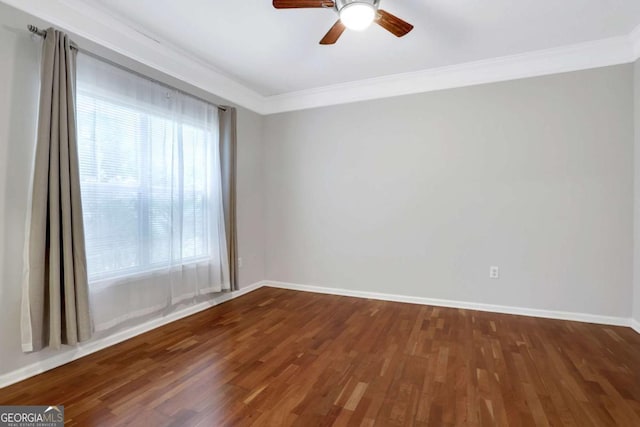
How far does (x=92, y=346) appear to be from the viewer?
7.88 feet

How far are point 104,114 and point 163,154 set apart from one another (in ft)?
1.85

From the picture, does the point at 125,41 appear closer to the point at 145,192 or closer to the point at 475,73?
the point at 145,192

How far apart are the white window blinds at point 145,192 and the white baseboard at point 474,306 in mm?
1283

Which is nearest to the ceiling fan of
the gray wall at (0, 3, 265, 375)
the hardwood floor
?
the gray wall at (0, 3, 265, 375)

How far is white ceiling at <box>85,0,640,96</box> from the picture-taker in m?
2.30

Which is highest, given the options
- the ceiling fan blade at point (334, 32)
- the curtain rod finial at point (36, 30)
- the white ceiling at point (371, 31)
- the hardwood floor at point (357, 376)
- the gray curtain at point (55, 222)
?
the white ceiling at point (371, 31)

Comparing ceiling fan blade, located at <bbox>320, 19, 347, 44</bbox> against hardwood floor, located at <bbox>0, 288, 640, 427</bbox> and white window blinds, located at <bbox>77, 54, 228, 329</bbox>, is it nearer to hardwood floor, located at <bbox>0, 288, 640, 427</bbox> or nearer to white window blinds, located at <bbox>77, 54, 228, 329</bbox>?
white window blinds, located at <bbox>77, 54, 228, 329</bbox>

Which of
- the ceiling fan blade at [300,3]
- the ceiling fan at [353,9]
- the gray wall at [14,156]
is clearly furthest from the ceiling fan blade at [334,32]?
the gray wall at [14,156]

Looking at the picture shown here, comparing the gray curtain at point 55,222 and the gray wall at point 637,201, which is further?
the gray wall at point 637,201

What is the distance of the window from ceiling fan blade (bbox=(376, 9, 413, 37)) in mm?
2073

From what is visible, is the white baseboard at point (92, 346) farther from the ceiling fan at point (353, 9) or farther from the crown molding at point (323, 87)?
the ceiling fan at point (353, 9)

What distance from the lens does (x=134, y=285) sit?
8.79ft

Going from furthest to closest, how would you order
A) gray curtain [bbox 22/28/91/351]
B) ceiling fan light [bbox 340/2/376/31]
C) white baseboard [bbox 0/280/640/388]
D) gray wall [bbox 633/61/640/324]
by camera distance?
gray wall [bbox 633/61/640/324], white baseboard [bbox 0/280/640/388], gray curtain [bbox 22/28/91/351], ceiling fan light [bbox 340/2/376/31]

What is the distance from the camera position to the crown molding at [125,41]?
2.13 metres
